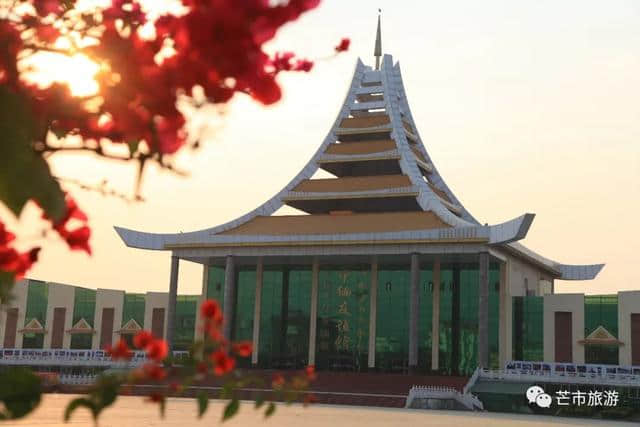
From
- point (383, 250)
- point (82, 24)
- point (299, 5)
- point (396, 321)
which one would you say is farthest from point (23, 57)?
point (396, 321)

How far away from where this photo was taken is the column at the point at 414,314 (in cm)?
4444

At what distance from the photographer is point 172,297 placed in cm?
5019

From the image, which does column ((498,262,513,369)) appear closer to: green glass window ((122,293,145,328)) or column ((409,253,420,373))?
column ((409,253,420,373))

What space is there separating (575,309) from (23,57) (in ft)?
152

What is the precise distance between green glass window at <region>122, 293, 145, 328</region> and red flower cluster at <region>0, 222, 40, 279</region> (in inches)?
2143

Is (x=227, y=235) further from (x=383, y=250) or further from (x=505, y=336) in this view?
(x=505, y=336)

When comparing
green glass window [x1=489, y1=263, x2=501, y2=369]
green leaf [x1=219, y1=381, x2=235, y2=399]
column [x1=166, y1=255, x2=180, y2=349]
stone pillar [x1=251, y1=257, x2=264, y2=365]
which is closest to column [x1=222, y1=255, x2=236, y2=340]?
stone pillar [x1=251, y1=257, x2=264, y2=365]

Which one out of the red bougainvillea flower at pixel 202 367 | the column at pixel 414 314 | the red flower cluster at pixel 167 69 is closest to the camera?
the red flower cluster at pixel 167 69

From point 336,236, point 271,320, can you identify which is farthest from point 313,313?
point 336,236

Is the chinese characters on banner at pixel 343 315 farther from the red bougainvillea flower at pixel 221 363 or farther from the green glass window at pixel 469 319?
the red bougainvillea flower at pixel 221 363

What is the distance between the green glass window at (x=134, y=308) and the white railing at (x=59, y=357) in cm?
495

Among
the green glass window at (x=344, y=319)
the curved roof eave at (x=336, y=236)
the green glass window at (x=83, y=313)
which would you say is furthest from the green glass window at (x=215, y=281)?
the green glass window at (x=83, y=313)

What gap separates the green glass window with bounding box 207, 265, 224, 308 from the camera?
5369 cm

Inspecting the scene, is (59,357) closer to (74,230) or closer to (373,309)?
(373,309)
